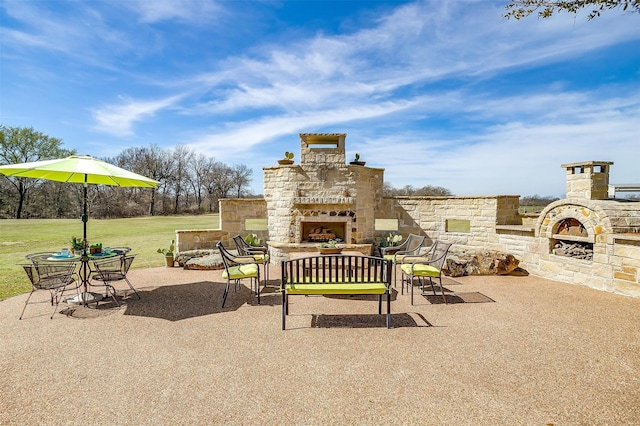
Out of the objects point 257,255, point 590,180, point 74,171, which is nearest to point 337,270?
point 257,255

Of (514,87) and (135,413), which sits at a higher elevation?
(514,87)

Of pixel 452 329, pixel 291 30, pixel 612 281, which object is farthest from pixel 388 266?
pixel 291 30

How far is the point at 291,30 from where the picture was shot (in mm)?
8383

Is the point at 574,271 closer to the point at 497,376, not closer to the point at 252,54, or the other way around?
the point at 497,376

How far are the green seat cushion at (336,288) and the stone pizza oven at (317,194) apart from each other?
174 inches

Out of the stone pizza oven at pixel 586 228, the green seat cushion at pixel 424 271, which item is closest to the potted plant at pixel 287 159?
the green seat cushion at pixel 424 271

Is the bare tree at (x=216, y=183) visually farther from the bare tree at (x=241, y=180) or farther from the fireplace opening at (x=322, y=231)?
the fireplace opening at (x=322, y=231)

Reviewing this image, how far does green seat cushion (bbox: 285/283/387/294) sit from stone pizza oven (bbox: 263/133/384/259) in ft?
14.5

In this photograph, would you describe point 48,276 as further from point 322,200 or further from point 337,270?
point 322,200

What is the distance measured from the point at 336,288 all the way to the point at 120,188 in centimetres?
3334

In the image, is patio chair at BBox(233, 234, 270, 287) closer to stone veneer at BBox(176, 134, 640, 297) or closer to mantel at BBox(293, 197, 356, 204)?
stone veneer at BBox(176, 134, 640, 297)

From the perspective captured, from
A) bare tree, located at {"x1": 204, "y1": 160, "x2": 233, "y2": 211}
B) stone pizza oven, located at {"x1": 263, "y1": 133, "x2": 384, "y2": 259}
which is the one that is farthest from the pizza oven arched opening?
bare tree, located at {"x1": 204, "y1": 160, "x2": 233, "y2": 211}

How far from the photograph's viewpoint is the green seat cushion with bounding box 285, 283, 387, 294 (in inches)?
173

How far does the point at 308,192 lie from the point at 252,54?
433cm
